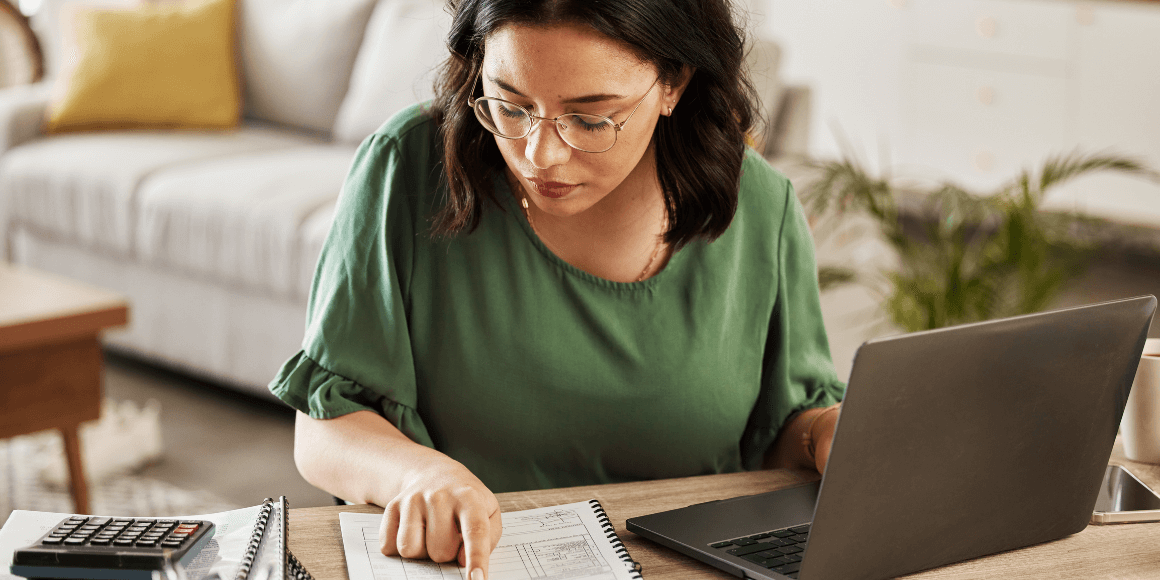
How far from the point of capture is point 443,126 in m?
1.01

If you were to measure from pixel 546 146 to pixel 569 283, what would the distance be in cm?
20

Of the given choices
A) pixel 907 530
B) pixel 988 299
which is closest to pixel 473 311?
pixel 907 530

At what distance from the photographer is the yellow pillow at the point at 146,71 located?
127 inches

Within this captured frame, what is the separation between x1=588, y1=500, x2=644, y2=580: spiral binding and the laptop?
0.02 meters

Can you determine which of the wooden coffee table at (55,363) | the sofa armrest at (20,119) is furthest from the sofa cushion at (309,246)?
the sofa armrest at (20,119)

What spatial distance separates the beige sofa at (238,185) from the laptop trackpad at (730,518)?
5.55 ft

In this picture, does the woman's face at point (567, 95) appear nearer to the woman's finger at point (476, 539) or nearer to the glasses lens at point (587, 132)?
the glasses lens at point (587, 132)

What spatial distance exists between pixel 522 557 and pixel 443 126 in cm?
44

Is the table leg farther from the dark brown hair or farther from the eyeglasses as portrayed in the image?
the eyeglasses

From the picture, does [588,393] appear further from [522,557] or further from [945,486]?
[945,486]

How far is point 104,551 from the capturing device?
2.19 ft

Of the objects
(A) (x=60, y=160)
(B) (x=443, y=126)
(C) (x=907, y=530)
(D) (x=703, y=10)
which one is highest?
(D) (x=703, y=10)

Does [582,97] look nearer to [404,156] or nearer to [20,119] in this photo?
[404,156]

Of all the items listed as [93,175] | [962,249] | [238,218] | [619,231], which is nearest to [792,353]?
[619,231]
